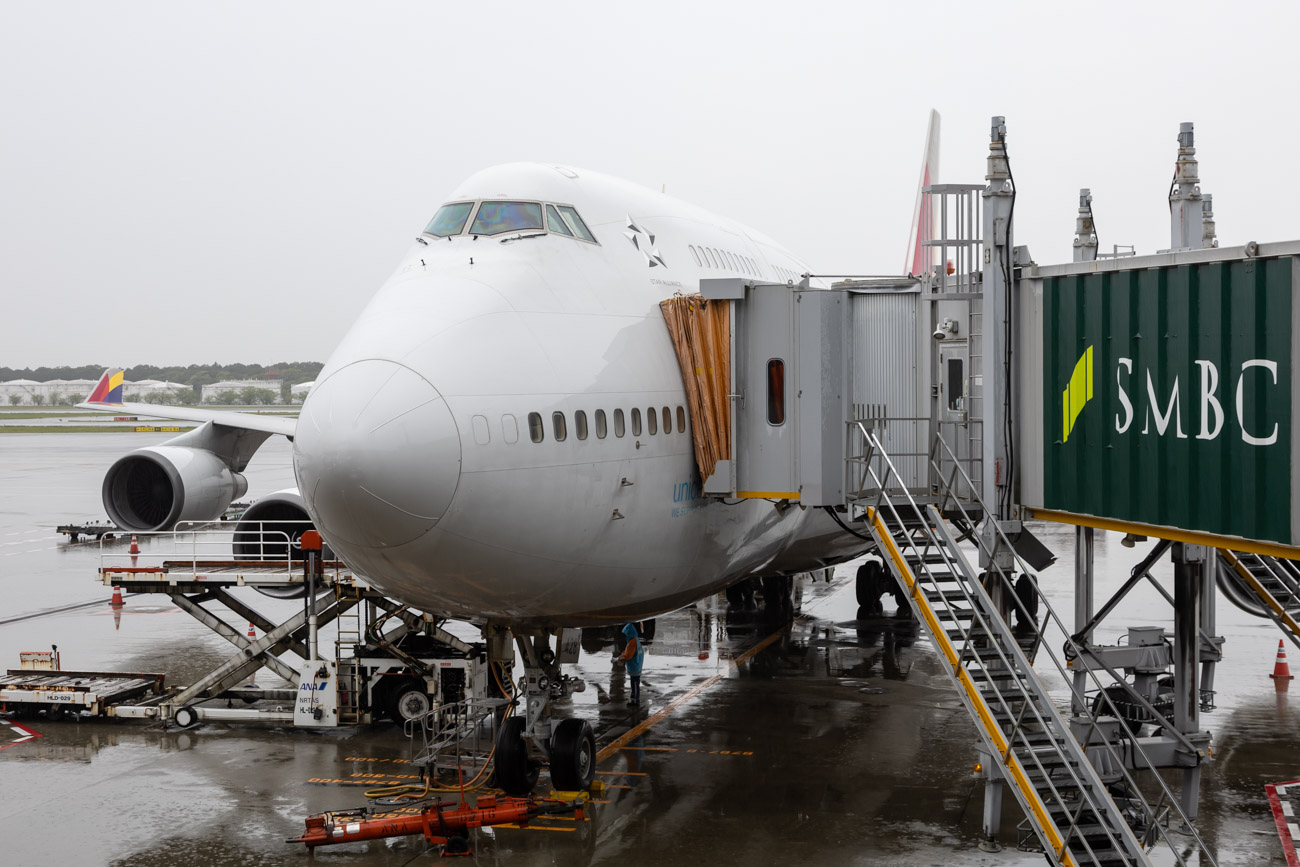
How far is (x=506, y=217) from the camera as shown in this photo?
46.8ft

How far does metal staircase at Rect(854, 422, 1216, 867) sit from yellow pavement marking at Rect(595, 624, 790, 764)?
5.43 m

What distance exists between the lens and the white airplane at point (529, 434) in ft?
37.2

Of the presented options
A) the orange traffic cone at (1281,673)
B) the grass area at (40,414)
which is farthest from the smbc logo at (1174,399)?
the grass area at (40,414)

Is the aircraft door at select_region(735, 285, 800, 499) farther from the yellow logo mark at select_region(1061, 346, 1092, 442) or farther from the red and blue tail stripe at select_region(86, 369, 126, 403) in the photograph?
the red and blue tail stripe at select_region(86, 369, 126, 403)

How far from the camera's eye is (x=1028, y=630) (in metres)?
25.5

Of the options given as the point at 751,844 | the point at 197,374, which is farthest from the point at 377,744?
the point at 197,374

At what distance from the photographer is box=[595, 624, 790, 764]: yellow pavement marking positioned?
17.7m

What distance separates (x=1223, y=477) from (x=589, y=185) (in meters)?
8.00

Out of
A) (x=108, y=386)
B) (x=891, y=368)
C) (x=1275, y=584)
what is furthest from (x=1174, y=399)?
(x=108, y=386)

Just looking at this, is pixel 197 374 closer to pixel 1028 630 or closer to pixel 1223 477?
pixel 1028 630

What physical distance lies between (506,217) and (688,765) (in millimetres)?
7543

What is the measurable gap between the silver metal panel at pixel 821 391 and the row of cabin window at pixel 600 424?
1.40 metres

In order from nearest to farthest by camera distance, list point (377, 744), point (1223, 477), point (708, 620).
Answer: point (1223, 477), point (377, 744), point (708, 620)

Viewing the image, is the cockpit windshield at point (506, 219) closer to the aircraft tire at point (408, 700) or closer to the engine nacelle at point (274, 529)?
the aircraft tire at point (408, 700)
